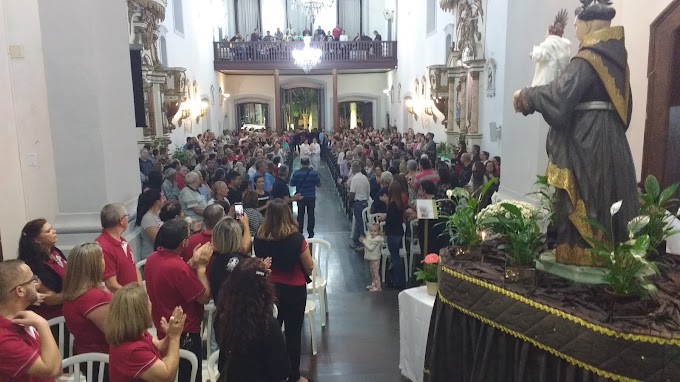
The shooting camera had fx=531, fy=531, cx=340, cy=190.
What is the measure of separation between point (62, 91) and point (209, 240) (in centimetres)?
193

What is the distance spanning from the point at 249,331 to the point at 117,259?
5.15 ft

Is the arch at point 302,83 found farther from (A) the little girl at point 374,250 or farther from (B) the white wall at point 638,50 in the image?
(B) the white wall at point 638,50

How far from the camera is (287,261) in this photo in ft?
12.1

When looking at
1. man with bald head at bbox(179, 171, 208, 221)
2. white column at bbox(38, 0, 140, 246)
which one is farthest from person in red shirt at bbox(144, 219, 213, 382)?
man with bald head at bbox(179, 171, 208, 221)

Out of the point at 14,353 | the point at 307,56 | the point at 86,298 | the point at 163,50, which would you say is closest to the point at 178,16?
the point at 163,50

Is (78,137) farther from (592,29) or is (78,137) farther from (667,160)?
(667,160)

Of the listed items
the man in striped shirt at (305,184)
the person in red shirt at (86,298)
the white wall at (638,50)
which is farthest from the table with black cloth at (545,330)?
the man in striped shirt at (305,184)

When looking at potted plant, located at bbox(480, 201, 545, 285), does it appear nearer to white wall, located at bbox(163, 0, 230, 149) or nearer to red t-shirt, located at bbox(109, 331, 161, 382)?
red t-shirt, located at bbox(109, 331, 161, 382)

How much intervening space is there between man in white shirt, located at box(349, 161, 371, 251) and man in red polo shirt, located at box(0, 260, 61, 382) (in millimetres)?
A: 6092

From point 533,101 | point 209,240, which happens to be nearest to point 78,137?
point 209,240

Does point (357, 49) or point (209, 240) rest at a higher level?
point (357, 49)

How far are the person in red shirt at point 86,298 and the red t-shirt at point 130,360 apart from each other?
476 mm

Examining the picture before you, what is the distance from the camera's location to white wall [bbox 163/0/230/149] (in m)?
14.3

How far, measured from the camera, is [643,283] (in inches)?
90.2
